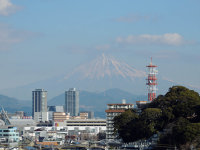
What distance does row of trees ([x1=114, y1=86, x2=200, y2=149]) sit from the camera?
75.2m

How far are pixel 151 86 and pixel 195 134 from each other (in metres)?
59.9

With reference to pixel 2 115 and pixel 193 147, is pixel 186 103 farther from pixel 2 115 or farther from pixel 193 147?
pixel 2 115

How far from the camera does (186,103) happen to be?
270 feet

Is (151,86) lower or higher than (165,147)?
higher

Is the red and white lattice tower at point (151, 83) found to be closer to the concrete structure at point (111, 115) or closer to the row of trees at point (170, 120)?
the concrete structure at point (111, 115)

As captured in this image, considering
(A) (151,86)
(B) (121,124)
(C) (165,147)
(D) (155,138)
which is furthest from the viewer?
(A) (151,86)

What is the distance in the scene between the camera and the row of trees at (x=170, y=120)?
247 ft

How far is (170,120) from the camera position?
83.6m

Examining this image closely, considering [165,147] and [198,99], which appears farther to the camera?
[198,99]

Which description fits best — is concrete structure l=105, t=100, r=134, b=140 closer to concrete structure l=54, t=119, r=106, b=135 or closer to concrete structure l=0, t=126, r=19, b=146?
concrete structure l=0, t=126, r=19, b=146

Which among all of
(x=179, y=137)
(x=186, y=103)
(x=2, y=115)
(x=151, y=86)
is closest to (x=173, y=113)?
(x=186, y=103)

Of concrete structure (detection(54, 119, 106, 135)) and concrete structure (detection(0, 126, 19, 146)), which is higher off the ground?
concrete structure (detection(54, 119, 106, 135))

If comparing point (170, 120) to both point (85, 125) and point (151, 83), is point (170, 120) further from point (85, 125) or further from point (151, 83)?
point (85, 125)

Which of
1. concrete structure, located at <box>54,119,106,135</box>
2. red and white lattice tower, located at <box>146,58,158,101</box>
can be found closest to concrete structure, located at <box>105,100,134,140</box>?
red and white lattice tower, located at <box>146,58,158,101</box>
